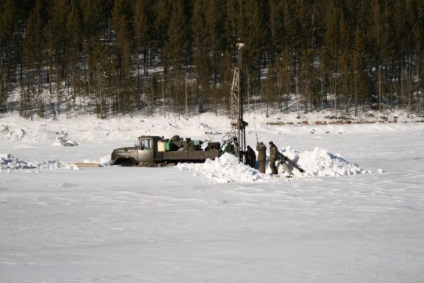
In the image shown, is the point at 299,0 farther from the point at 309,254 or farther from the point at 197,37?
the point at 309,254

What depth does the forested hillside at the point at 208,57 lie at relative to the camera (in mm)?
55250

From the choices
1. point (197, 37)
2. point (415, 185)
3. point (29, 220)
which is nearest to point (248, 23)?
point (197, 37)

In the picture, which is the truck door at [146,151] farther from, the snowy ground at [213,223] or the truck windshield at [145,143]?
the snowy ground at [213,223]

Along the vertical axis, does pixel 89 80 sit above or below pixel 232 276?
above

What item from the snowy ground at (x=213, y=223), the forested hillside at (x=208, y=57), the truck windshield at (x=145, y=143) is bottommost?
the snowy ground at (x=213, y=223)

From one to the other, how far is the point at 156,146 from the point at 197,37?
46.9 metres

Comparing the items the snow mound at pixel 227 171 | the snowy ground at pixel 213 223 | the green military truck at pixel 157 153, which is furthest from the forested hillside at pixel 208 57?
the snowy ground at pixel 213 223

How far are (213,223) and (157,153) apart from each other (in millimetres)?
11962

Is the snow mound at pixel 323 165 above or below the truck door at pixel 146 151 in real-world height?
below

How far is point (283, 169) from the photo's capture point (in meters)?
16.0

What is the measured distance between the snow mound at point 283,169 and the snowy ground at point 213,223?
5cm

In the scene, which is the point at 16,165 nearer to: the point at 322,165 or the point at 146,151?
the point at 146,151

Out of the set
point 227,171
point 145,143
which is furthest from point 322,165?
point 145,143

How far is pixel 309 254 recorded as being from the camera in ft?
19.9
